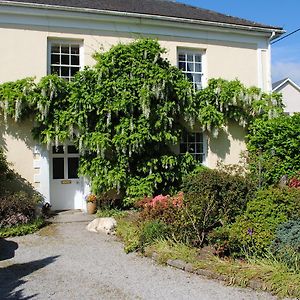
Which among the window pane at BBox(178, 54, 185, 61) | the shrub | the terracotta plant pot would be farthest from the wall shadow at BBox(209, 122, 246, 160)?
the shrub

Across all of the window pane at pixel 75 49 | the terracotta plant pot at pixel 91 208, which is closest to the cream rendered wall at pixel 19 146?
the terracotta plant pot at pixel 91 208

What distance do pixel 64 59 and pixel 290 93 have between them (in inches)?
737

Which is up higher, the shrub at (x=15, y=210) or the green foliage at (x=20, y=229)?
the shrub at (x=15, y=210)

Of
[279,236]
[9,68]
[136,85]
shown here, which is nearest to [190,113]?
[136,85]

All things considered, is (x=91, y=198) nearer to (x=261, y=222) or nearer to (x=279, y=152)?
(x=261, y=222)

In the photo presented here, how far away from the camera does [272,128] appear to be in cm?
1369

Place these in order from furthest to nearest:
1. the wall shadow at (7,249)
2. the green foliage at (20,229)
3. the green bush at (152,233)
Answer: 1. the green foliage at (20,229)
2. the wall shadow at (7,249)
3. the green bush at (152,233)

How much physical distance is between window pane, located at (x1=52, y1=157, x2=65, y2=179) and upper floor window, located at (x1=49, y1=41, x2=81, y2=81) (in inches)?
108

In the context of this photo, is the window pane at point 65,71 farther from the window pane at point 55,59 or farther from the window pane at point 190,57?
the window pane at point 190,57

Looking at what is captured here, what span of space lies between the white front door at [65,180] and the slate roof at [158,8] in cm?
489

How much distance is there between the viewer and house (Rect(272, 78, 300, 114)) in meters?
26.8

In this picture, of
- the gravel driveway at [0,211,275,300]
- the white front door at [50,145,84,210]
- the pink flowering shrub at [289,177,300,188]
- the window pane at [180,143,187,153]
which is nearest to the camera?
the gravel driveway at [0,211,275,300]

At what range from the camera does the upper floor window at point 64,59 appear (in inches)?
516

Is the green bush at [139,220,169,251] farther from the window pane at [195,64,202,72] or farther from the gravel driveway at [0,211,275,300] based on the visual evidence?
the window pane at [195,64,202,72]
